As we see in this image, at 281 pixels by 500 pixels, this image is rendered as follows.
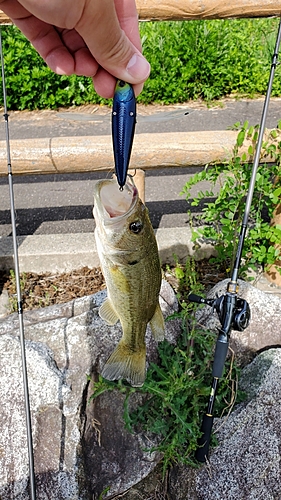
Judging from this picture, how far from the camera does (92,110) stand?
7973 millimetres

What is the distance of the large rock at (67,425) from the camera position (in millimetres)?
2383

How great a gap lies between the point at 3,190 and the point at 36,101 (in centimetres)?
300

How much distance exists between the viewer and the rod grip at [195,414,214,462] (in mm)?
2355

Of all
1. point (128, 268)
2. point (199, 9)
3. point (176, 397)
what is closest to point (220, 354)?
point (176, 397)

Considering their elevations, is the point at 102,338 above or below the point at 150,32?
below

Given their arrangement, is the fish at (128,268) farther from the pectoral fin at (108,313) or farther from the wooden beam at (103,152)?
the wooden beam at (103,152)

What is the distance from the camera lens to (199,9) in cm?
329

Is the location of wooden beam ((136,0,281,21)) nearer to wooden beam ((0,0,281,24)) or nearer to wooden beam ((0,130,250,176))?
wooden beam ((0,0,281,24))

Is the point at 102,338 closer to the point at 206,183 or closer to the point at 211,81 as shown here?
the point at 206,183

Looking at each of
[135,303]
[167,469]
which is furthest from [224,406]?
[135,303]

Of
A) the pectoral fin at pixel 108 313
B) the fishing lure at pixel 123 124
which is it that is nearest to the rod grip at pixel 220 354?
the pectoral fin at pixel 108 313

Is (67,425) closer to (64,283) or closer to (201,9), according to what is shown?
(64,283)

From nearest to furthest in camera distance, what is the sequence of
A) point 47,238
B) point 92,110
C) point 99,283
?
point 99,283
point 47,238
point 92,110

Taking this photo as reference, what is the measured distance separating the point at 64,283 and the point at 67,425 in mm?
1672
